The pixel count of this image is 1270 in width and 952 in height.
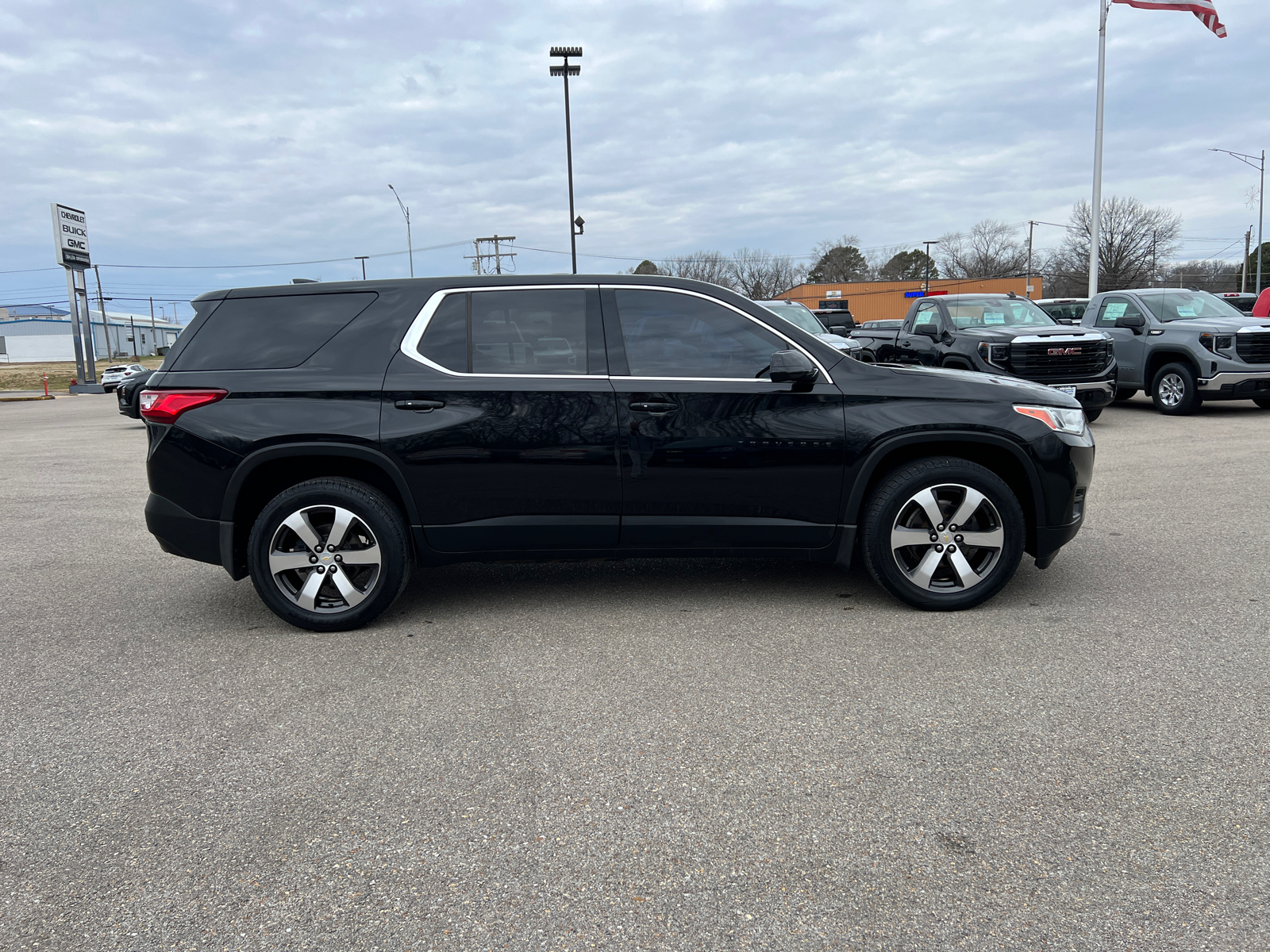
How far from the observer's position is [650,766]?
10.3 ft

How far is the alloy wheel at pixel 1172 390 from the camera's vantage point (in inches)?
529

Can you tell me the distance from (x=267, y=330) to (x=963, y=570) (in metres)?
3.75

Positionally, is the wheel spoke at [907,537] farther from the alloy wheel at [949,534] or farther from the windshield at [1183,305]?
the windshield at [1183,305]

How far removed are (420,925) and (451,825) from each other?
1.51 ft

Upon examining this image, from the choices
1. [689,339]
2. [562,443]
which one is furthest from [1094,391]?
[562,443]

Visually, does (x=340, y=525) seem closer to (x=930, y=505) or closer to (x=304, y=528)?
(x=304, y=528)

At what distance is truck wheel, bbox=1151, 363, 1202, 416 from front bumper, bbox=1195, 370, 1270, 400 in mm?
245

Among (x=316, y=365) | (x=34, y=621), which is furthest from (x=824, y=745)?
(x=34, y=621)

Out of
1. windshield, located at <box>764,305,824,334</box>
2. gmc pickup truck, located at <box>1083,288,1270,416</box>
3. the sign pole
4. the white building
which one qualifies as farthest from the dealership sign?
the white building

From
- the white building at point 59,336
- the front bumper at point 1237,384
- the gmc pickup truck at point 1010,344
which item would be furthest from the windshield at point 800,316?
the white building at point 59,336

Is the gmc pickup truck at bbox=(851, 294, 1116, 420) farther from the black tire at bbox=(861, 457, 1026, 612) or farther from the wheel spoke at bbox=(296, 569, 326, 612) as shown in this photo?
the wheel spoke at bbox=(296, 569, 326, 612)

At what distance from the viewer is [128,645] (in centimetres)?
457

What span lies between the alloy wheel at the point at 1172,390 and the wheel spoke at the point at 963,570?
35.5 feet

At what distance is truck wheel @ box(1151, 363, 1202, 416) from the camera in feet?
43.5
